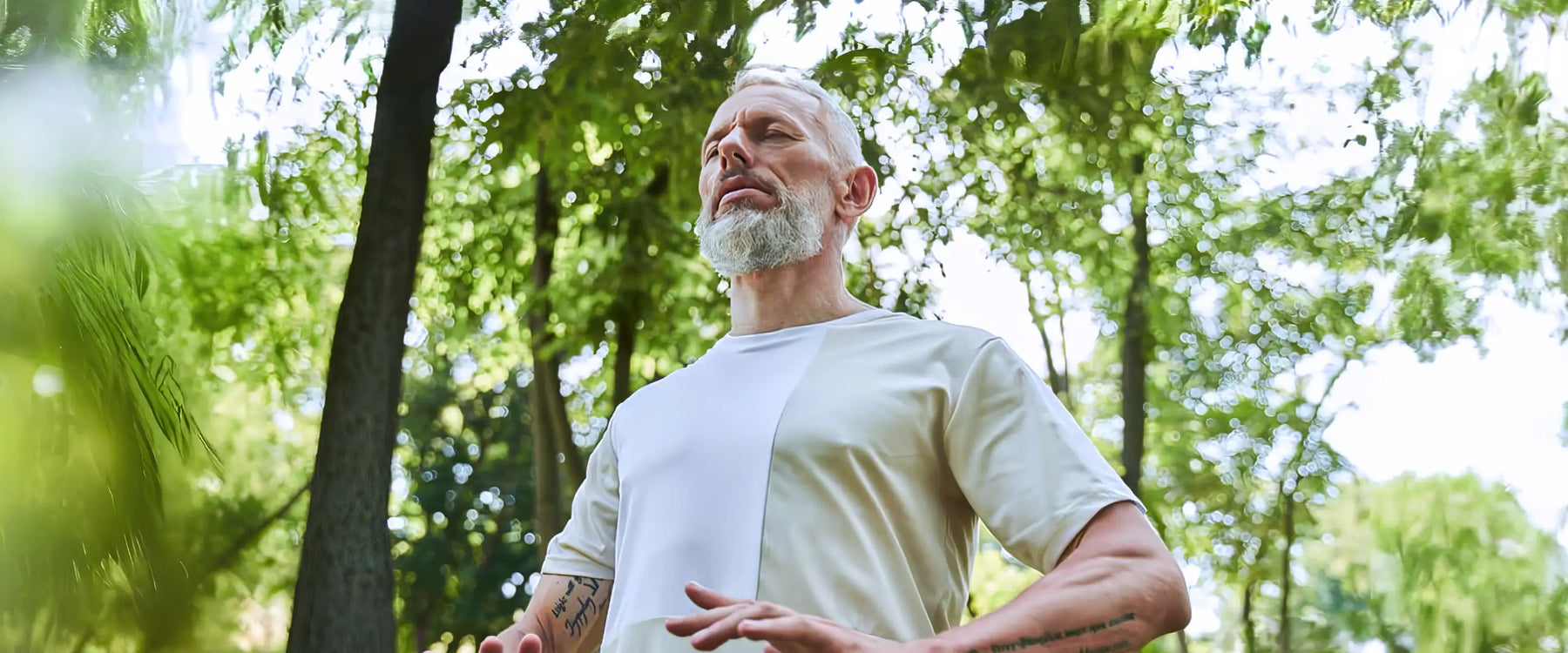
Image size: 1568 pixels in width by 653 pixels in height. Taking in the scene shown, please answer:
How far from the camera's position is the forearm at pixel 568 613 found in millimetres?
1048

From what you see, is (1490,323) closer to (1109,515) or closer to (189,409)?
(189,409)

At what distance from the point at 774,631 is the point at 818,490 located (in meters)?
0.21

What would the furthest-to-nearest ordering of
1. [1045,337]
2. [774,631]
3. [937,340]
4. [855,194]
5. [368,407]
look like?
[1045,337]
[368,407]
[855,194]
[937,340]
[774,631]

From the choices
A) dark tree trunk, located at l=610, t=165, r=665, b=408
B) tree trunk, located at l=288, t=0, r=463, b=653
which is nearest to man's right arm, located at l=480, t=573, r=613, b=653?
tree trunk, located at l=288, t=0, r=463, b=653

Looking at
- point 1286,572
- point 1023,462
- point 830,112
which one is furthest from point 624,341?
point 1023,462

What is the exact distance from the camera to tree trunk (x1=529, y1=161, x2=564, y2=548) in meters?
4.23

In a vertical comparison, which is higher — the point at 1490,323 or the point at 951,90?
the point at 951,90

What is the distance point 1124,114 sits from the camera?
4.52 meters

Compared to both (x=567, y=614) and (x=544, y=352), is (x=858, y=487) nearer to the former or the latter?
(x=567, y=614)

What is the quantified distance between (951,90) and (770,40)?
26.3 inches

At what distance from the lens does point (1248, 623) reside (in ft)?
19.6

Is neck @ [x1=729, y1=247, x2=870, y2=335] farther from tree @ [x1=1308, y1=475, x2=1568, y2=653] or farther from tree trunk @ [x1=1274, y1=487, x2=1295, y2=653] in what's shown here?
tree trunk @ [x1=1274, y1=487, x2=1295, y2=653]

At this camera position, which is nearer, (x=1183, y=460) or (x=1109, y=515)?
(x=1109, y=515)

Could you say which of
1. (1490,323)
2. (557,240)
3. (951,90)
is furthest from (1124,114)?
(557,240)
